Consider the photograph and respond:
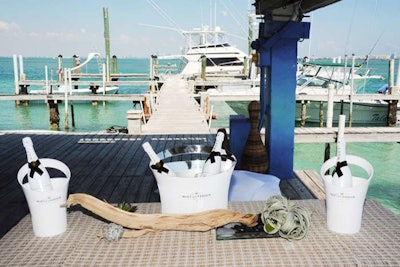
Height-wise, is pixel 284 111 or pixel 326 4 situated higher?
pixel 326 4

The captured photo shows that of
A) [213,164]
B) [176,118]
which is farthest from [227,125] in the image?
[213,164]

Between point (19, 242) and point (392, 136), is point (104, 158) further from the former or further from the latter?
point (392, 136)

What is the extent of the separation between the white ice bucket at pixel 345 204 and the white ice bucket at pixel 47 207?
1.24m

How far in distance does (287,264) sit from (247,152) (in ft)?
9.27

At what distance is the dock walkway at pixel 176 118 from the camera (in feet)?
31.9

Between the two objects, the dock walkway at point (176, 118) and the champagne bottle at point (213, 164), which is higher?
the champagne bottle at point (213, 164)

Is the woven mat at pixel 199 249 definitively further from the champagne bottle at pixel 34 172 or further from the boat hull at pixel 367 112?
the boat hull at pixel 367 112

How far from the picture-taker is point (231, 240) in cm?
170

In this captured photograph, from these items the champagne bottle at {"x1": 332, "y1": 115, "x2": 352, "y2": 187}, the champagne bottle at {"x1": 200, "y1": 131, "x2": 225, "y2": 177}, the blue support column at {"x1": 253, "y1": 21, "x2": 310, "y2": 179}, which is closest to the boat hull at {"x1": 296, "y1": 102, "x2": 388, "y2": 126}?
the blue support column at {"x1": 253, "y1": 21, "x2": 310, "y2": 179}

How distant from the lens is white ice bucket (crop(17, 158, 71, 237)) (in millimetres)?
1661

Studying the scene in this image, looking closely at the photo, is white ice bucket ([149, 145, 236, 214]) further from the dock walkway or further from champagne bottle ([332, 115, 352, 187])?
the dock walkway

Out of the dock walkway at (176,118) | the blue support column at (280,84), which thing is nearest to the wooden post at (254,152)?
the blue support column at (280,84)

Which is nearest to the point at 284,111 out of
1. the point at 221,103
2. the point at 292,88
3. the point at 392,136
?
the point at 292,88

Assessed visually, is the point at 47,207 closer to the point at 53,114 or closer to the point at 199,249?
the point at 199,249
